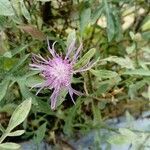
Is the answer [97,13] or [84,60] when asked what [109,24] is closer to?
[97,13]

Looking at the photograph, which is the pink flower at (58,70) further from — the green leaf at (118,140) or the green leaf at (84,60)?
the green leaf at (118,140)

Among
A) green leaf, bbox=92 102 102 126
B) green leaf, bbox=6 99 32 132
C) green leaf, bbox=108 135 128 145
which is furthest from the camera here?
green leaf, bbox=92 102 102 126

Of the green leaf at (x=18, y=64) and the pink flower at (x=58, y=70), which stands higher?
the green leaf at (x=18, y=64)

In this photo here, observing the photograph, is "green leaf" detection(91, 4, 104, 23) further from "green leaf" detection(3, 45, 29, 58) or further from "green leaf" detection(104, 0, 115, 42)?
"green leaf" detection(3, 45, 29, 58)

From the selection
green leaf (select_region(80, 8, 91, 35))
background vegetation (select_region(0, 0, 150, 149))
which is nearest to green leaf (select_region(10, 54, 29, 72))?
background vegetation (select_region(0, 0, 150, 149))

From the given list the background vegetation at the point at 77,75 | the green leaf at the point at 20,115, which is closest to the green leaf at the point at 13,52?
the background vegetation at the point at 77,75

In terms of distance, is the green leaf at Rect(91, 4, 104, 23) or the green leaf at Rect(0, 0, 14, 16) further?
the green leaf at Rect(91, 4, 104, 23)

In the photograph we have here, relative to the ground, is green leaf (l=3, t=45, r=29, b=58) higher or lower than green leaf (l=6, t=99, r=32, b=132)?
higher

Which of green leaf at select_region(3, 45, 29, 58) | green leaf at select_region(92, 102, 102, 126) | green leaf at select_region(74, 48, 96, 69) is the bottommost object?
green leaf at select_region(92, 102, 102, 126)
